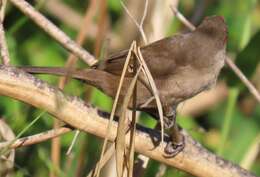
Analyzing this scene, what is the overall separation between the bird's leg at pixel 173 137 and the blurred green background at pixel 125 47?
11cm

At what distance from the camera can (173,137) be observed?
10.4 feet

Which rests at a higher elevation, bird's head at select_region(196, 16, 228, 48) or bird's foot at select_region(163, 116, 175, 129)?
bird's head at select_region(196, 16, 228, 48)

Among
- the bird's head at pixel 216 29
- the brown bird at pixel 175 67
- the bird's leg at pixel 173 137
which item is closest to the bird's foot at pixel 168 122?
the bird's leg at pixel 173 137

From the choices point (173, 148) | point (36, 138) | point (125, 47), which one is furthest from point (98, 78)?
point (125, 47)

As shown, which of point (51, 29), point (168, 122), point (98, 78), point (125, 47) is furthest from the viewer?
point (125, 47)

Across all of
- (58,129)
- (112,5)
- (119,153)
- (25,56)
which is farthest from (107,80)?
(112,5)

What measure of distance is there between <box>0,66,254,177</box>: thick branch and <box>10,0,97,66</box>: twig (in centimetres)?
50

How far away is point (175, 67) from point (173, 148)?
59 cm

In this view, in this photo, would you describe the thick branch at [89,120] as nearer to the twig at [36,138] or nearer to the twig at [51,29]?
the twig at [36,138]

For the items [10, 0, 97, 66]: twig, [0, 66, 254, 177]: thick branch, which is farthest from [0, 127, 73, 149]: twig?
[10, 0, 97, 66]: twig

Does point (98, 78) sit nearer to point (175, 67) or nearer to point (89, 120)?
point (175, 67)

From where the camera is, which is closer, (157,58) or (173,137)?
(173,137)

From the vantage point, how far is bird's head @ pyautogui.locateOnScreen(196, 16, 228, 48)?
11.7 ft

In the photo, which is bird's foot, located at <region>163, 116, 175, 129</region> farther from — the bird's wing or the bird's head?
the bird's head
